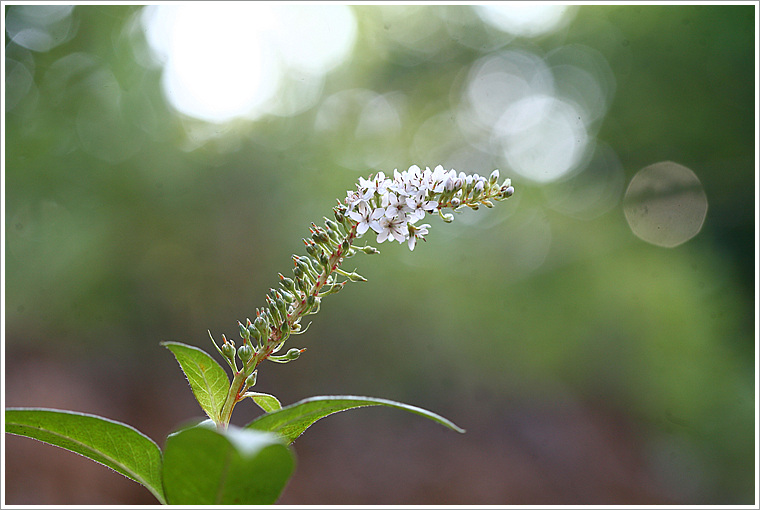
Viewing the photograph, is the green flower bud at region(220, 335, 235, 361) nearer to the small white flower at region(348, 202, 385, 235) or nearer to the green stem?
the green stem

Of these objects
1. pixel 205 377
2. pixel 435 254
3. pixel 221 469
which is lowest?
pixel 221 469

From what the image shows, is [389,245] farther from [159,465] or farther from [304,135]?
[159,465]

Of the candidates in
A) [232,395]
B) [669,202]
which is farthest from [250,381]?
[669,202]

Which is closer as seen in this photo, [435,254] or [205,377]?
[205,377]

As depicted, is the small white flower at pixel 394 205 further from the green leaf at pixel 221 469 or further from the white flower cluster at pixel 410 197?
the green leaf at pixel 221 469

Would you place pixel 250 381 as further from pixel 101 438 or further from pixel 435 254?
pixel 435 254

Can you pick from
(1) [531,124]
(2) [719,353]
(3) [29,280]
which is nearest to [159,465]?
(3) [29,280]

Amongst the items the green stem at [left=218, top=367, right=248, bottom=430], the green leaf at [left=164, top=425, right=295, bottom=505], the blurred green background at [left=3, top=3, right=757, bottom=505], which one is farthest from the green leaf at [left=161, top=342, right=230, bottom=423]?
the blurred green background at [left=3, top=3, right=757, bottom=505]
